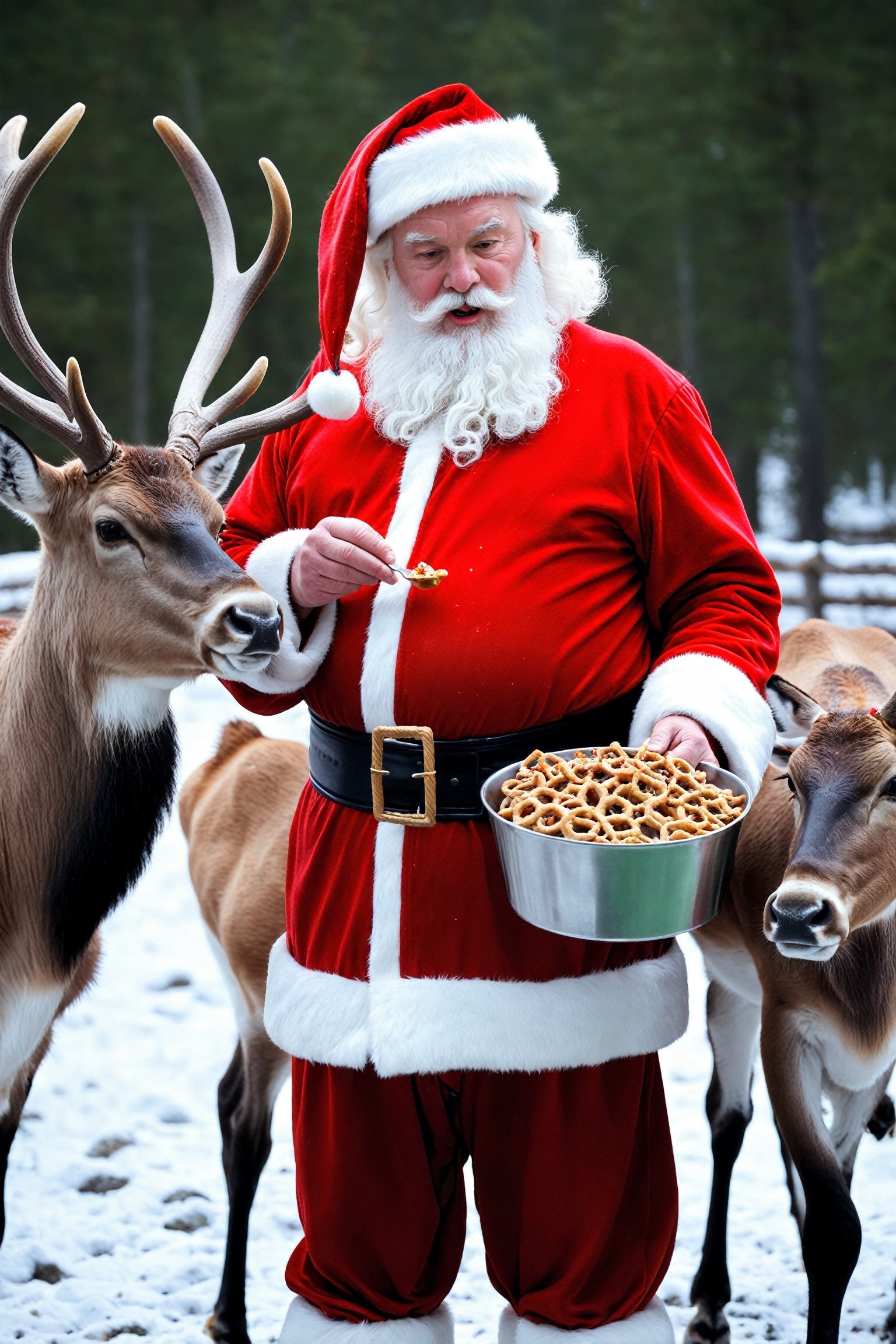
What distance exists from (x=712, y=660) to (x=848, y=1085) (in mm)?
1387

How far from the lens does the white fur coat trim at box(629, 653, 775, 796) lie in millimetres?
2502

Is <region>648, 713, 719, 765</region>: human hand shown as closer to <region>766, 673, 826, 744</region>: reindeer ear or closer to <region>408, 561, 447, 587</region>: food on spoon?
<region>408, 561, 447, 587</region>: food on spoon

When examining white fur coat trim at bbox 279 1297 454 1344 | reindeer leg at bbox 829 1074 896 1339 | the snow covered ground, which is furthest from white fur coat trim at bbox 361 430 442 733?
the snow covered ground

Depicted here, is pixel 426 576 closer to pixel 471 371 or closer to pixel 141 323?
pixel 471 371

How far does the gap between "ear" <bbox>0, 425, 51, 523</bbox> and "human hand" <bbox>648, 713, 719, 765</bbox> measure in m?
1.45

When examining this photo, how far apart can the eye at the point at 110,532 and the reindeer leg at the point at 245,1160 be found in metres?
1.54

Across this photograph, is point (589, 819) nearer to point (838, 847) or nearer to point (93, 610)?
point (838, 847)

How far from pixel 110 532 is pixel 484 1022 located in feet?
4.34

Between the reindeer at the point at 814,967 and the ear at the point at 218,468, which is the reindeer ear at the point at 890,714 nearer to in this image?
the reindeer at the point at 814,967

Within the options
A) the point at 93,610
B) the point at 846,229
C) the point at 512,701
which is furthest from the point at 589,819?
the point at 846,229

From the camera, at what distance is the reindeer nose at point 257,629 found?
2.58 metres

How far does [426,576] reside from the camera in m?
2.50

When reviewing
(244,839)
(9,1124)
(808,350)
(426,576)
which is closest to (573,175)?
(808,350)

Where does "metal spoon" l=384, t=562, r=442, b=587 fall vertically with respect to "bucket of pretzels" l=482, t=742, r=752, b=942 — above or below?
above
